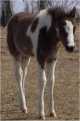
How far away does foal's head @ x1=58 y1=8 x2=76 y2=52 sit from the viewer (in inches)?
241

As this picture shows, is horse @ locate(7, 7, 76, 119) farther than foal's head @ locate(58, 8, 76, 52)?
Yes

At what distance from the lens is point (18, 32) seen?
7.30 metres

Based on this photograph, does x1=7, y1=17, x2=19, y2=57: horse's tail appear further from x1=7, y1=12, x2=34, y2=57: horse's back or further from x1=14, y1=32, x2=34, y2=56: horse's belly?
x1=14, y1=32, x2=34, y2=56: horse's belly

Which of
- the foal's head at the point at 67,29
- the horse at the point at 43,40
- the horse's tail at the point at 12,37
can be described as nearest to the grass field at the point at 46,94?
the horse at the point at 43,40

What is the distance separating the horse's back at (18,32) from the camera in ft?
23.5

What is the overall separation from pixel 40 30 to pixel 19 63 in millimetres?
1071

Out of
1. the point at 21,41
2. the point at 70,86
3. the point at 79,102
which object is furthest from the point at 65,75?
the point at 21,41

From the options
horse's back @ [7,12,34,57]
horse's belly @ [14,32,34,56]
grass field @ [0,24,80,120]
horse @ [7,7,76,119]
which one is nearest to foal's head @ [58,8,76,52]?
horse @ [7,7,76,119]

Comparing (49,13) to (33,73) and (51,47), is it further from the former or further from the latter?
(33,73)

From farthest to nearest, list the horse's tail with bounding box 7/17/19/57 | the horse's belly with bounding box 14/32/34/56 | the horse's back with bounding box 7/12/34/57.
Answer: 1. the horse's tail with bounding box 7/17/19/57
2. the horse's back with bounding box 7/12/34/57
3. the horse's belly with bounding box 14/32/34/56

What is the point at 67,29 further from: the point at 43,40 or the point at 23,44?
the point at 23,44

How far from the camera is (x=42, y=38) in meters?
6.57

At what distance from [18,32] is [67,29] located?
136 centimetres

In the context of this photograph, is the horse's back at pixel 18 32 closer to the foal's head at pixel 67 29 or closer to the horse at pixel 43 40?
the horse at pixel 43 40
